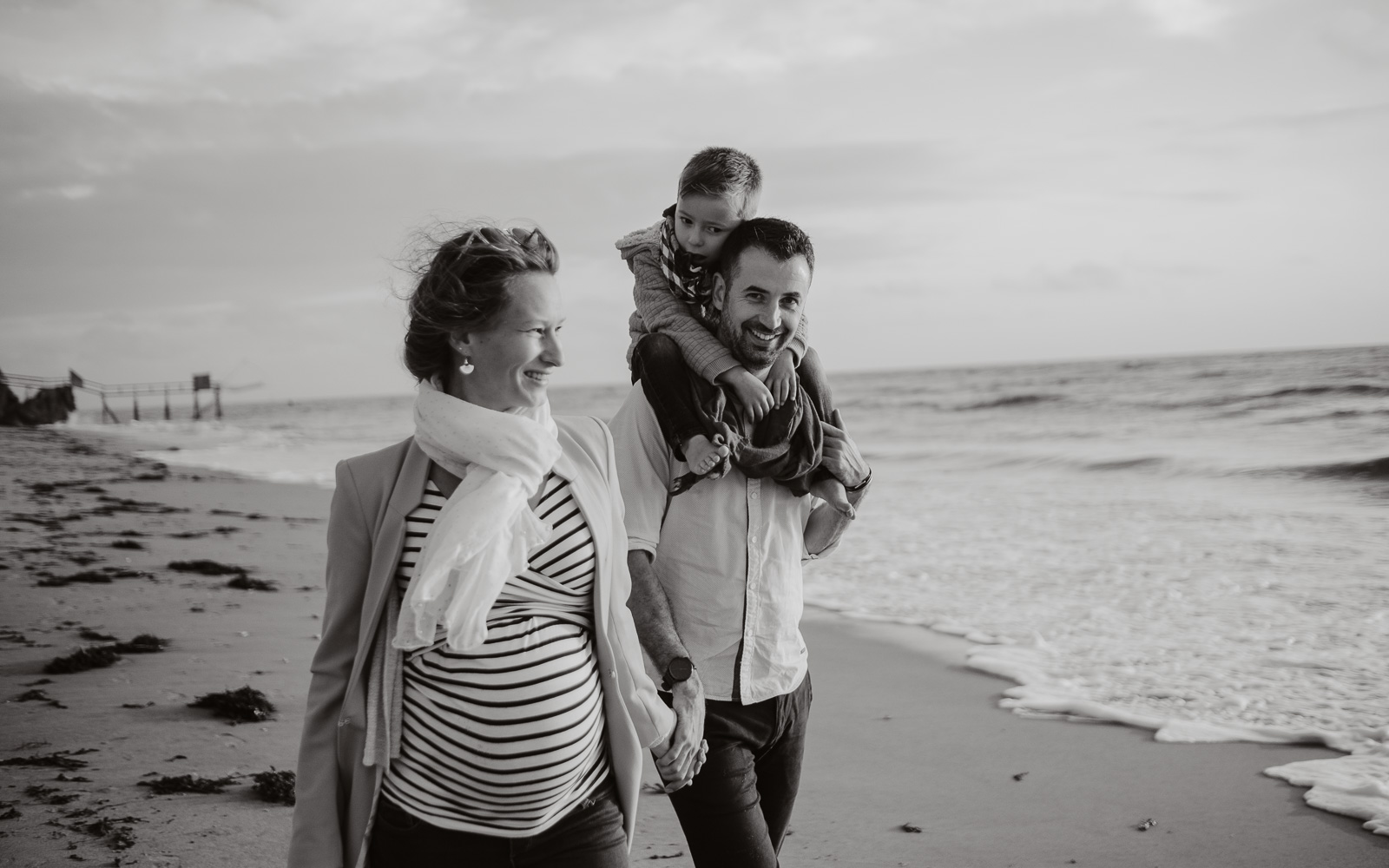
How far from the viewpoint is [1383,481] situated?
1341 cm

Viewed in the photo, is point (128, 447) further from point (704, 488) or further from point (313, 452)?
point (704, 488)

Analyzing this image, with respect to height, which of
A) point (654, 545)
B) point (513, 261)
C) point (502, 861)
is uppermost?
point (513, 261)

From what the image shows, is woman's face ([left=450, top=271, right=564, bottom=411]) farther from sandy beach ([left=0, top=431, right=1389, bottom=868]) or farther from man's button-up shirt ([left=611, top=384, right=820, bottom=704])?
sandy beach ([left=0, top=431, right=1389, bottom=868])

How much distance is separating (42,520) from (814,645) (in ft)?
29.5

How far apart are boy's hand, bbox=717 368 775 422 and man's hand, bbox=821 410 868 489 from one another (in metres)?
0.26

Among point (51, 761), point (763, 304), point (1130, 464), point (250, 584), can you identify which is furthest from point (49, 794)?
point (1130, 464)

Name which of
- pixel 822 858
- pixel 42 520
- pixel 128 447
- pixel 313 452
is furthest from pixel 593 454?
pixel 128 447

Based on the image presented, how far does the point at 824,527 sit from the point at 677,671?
0.70 meters

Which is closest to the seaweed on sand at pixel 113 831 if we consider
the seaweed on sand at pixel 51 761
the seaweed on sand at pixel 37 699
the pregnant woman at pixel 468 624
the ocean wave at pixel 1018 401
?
the seaweed on sand at pixel 51 761

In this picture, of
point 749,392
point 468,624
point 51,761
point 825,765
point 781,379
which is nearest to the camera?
point 468,624

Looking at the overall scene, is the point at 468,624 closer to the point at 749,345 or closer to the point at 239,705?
the point at 749,345

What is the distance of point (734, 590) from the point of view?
2447 millimetres

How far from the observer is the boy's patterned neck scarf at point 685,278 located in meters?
2.71

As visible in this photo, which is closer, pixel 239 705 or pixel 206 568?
pixel 239 705
